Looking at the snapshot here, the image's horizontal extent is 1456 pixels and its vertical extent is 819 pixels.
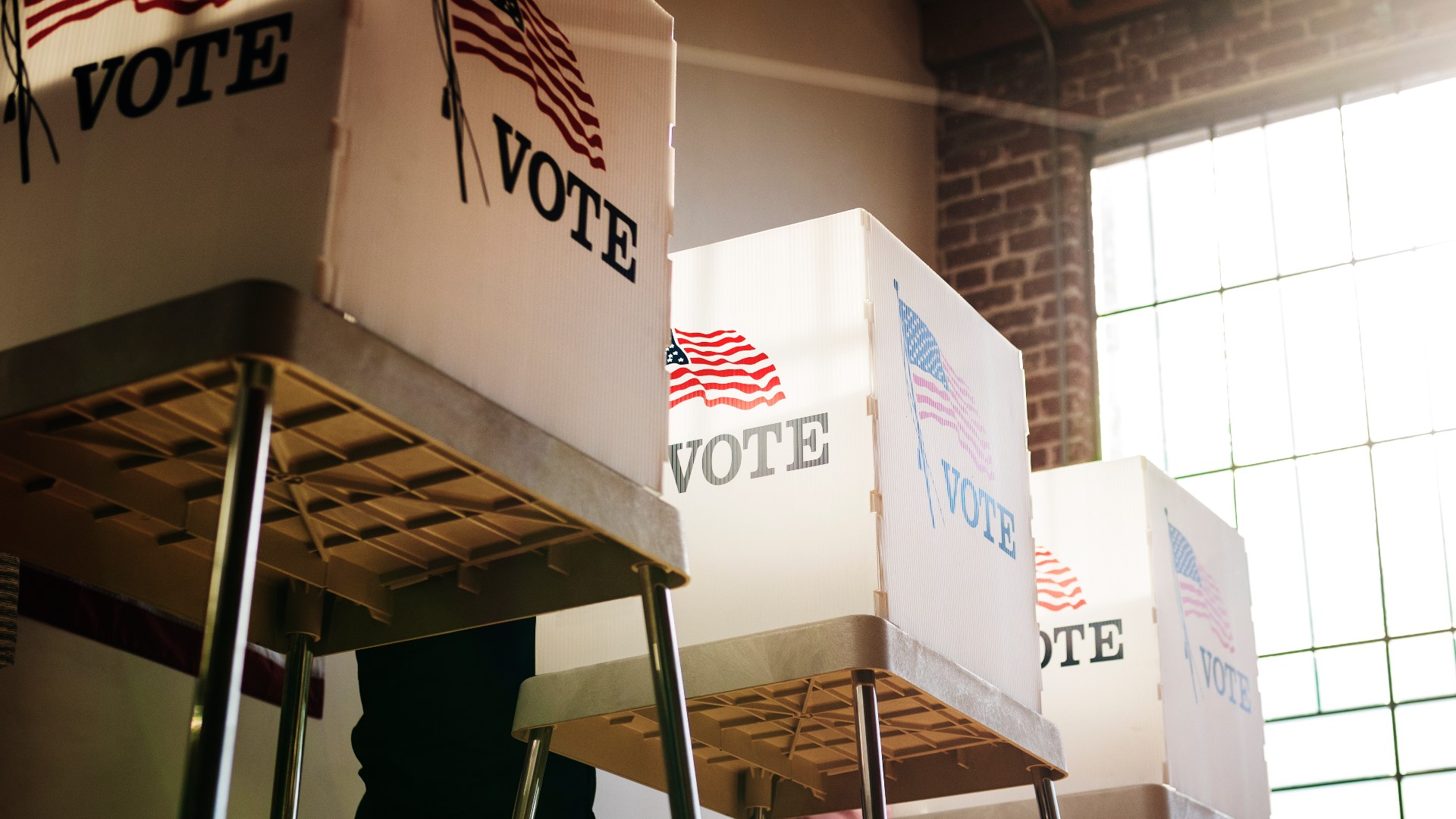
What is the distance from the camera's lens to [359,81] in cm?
101

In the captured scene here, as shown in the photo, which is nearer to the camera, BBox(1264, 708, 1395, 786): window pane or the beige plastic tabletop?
the beige plastic tabletop

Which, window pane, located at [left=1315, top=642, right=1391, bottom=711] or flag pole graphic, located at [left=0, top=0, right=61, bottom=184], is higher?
window pane, located at [left=1315, top=642, right=1391, bottom=711]

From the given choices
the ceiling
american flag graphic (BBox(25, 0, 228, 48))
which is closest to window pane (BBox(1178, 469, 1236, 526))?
the ceiling

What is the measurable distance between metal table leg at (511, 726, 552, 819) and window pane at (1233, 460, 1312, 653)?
123 inches

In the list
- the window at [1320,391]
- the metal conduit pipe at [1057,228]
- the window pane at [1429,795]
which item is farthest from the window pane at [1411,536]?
the metal conduit pipe at [1057,228]

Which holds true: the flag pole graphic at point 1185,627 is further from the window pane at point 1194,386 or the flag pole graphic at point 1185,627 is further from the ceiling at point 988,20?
the ceiling at point 988,20

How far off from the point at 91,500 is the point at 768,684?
2.22 feet

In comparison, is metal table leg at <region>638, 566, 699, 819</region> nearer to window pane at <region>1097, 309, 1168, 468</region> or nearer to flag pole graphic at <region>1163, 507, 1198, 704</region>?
flag pole graphic at <region>1163, 507, 1198, 704</region>

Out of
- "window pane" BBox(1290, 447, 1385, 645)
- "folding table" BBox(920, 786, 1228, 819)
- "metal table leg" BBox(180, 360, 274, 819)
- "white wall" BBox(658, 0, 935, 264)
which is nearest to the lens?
"metal table leg" BBox(180, 360, 274, 819)

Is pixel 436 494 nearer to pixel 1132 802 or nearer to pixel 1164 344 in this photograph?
pixel 1132 802

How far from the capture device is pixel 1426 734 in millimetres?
4105

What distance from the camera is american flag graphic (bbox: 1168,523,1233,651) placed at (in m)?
2.65

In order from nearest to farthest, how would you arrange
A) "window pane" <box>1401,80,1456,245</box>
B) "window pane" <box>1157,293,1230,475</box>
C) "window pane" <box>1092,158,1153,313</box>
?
1. "window pane" <box>1401,80,1456,245</box>
2. "window pane" <box>1157,293,1230,475</box>
3. "window pane" <box>1092,158,1153,313</box>

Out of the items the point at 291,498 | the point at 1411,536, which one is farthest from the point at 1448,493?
the point at 291,498
